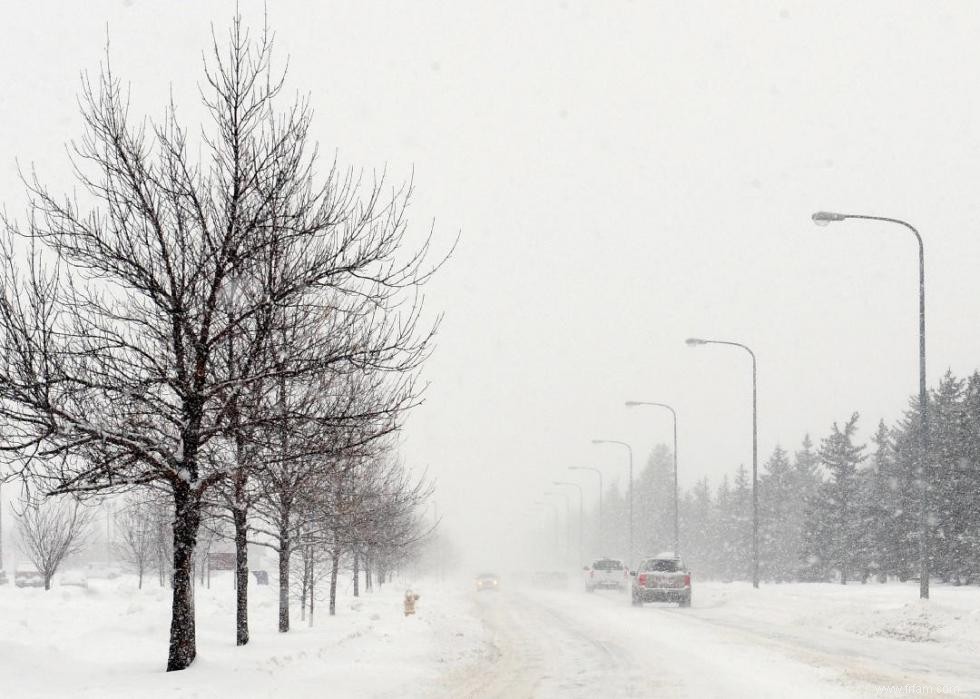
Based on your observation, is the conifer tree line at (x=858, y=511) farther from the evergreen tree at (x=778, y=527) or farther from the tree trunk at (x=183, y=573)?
the tree trunk at (x=183, y=573)

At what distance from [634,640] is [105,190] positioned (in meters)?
12.4

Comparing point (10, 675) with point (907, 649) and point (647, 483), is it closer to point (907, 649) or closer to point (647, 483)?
point (907, 649)

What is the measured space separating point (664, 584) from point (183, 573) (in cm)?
2335

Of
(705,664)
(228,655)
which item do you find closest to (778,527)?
(705,664)

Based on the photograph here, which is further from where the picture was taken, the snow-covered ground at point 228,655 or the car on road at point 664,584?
the car on road at point 664,584

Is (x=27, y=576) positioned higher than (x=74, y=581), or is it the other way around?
(x=74, y=581)

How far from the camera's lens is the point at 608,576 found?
161ft

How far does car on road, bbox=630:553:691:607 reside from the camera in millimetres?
32531

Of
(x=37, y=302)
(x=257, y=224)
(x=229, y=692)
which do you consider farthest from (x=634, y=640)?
(x=37, y=302)

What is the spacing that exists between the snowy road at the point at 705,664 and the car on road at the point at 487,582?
126 feet

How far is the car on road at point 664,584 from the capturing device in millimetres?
32531

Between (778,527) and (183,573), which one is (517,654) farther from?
(778,527)

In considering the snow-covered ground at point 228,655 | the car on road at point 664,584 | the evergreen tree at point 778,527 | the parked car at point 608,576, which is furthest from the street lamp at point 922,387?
the evergreen tree at point 778,527

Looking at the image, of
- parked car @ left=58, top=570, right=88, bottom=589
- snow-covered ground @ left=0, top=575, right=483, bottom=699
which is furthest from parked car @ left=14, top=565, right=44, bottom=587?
snow-covered ground @ left=0, top=575, right=483, bottom=699
